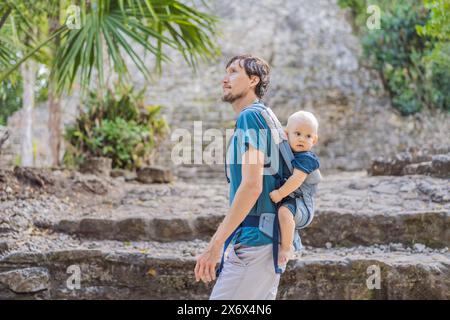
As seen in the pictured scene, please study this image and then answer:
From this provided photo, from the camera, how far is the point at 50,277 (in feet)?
12.6

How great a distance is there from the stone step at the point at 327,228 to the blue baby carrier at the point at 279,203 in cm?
228

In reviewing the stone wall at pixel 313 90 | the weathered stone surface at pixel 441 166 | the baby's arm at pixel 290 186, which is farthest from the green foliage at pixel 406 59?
the baby's arm at pixel 290 186

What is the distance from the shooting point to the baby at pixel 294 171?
1.99 metres

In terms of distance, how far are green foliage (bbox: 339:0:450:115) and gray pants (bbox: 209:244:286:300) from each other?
29.4 ft

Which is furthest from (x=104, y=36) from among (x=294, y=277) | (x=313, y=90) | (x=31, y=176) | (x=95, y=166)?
(x=313, y=90)

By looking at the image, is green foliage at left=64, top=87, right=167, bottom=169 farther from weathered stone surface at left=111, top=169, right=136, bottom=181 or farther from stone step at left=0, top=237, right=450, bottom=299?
stone step at left=0, top=237, right=450, bottom=299

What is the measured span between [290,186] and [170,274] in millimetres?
1985

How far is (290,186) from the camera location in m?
1.99

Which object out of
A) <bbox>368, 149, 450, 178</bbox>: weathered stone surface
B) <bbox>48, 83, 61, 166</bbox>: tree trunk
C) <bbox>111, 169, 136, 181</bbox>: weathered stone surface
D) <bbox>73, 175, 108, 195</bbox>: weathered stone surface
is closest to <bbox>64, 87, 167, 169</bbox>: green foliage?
<bbox>111, 169, 136, 181</bbox>: weathered stone surface

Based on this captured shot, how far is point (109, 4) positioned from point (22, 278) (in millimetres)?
2917

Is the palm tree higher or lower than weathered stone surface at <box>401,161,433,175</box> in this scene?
higher

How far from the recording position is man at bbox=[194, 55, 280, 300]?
1893mm

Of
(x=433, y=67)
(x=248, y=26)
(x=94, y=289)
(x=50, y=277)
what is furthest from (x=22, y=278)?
(x=248, y=26)

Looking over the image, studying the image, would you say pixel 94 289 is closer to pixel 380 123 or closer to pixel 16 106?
pixel 380 123
